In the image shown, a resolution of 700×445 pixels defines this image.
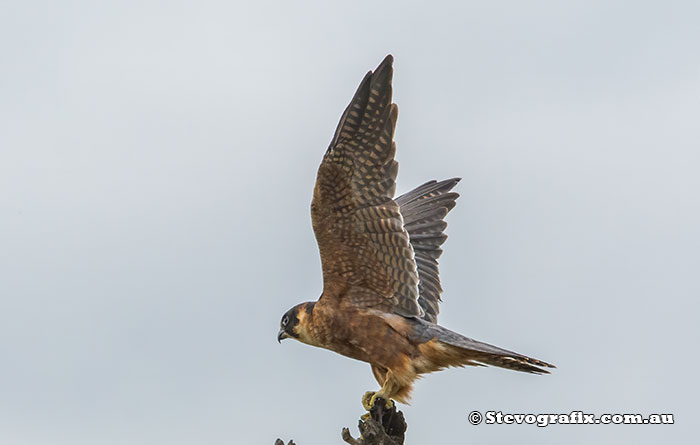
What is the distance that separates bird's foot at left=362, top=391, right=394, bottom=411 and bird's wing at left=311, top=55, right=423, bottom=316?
915mm

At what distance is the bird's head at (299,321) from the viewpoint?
10.8m

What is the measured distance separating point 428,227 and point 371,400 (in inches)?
119

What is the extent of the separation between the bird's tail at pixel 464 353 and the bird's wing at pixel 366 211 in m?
0.40

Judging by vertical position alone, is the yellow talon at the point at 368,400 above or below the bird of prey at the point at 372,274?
below

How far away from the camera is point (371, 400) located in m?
10.1

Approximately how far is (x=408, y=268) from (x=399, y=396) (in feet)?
4.04

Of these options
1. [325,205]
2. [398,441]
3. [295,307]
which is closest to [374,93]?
[325,205]

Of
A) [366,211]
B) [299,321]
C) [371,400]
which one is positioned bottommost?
[371,400]

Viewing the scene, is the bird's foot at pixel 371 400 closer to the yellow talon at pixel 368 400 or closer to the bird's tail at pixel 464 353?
the yellow talon at pixel 368 400

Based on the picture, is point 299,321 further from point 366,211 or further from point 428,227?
point 428,227

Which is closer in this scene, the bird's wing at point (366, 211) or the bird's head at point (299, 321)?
the bird's wing at point (366, 211)

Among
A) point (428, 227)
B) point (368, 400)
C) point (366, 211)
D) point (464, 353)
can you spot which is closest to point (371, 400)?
point (368, 400)

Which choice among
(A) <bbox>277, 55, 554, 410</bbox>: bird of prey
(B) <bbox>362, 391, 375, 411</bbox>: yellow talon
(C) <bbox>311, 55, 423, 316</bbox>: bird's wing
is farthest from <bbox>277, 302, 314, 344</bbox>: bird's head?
(B) <bbox>362, 391, 375, 411</bbox>: yellow talon

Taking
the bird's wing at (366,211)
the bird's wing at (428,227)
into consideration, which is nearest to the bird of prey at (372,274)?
the bird's wing at (366,211)
